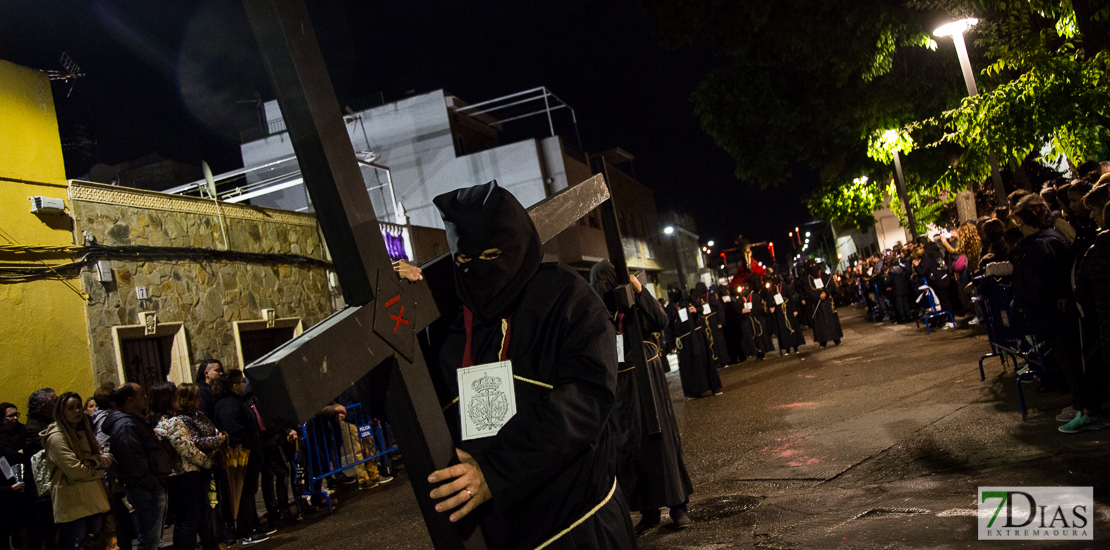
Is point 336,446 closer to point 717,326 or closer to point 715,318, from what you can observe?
point 715,318

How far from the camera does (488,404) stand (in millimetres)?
2100

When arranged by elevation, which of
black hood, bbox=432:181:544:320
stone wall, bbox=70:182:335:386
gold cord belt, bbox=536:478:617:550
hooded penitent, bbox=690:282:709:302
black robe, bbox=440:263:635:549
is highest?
stone wall, bbox=70:182:335:386

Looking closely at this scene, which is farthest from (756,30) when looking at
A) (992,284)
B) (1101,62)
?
(992,284)

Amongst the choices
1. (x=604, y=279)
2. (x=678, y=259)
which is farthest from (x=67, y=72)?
(x=678, y=259)

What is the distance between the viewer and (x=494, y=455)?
1.99m

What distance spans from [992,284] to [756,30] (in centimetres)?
666

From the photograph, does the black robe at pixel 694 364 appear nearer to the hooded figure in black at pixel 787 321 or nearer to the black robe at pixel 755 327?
the hooded figure in black at pixel 787 321

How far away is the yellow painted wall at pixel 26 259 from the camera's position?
10.0 meters

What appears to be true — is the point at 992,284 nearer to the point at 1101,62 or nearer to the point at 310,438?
the point at 1101,62

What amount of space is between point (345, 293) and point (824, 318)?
16873 millimetres

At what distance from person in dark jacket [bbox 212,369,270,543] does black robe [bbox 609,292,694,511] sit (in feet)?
15.3

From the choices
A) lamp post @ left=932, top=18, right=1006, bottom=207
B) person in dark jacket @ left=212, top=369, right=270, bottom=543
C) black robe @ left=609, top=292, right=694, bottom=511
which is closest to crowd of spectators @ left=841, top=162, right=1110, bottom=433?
black robe @ left=609, top=292, right=694, bottom=511

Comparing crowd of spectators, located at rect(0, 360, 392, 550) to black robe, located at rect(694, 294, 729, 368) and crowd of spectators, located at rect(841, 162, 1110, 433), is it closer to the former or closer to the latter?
crowd of spectators, located at rect(841, 162, 1110, 433)

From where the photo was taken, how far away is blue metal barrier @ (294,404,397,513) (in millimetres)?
9570
